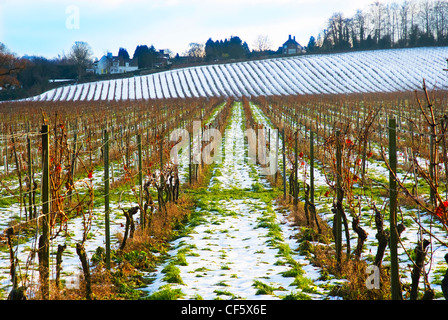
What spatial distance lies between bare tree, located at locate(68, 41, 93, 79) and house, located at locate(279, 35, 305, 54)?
42556mm

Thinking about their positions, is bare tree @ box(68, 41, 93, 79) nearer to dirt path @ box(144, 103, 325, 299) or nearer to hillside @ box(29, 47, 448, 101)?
hillside @ box(29, 47, 448, 101)

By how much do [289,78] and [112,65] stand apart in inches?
1409

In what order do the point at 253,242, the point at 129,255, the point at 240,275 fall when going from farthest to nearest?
1. the point at 253,242
2. the point at 129,255
3. the point at 240,275

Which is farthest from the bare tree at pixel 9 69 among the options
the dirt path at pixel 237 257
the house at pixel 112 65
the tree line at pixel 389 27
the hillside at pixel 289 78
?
the tree line at pixel 389 27

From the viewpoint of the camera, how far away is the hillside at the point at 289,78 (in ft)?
146

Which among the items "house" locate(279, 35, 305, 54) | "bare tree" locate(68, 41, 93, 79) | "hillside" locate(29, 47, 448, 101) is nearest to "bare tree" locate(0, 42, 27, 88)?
"hillside" locate(29, 47, 448, 101)

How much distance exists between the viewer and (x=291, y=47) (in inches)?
3597

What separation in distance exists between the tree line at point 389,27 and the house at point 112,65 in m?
30.8

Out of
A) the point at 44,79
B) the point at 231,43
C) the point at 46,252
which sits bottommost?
the point at 46,252

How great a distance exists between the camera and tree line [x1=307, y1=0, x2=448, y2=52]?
65.3 m
